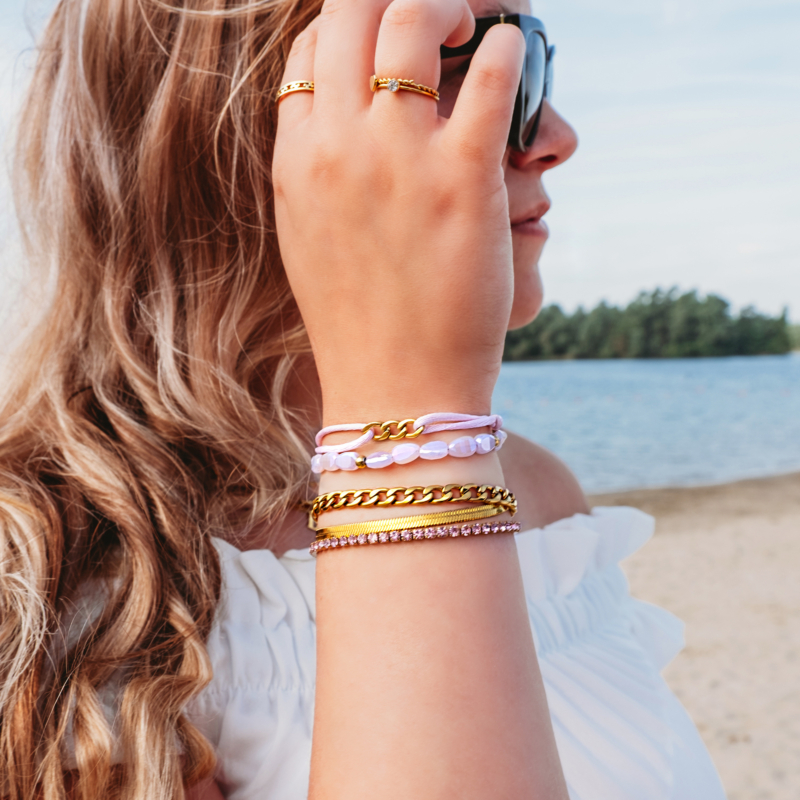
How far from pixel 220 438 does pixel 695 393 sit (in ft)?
131

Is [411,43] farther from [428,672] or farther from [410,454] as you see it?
[428,672]

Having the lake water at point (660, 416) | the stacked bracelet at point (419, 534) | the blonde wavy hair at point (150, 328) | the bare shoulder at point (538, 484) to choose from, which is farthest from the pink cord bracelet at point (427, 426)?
the lake water at point (660, 416)

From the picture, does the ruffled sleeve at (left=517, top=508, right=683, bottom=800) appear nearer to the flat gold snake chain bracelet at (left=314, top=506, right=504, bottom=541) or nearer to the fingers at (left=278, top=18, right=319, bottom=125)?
the flat gold snake chain bracelet at (left=314, top=506, right=504, bottom=541)

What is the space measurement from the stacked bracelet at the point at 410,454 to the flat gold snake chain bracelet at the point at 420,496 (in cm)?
3

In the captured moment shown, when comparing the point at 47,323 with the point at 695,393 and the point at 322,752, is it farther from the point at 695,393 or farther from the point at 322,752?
the point at 695,393

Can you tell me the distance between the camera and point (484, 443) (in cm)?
90

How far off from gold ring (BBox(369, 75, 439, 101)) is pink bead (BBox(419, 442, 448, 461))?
18.0 inches

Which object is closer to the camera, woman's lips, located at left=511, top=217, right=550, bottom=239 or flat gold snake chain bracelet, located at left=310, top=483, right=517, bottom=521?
flat gold snake chain bracelet, located at left=310, top=483, right=517, bottom=521

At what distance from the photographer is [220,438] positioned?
4.45 ft

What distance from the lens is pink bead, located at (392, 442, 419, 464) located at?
864 mm

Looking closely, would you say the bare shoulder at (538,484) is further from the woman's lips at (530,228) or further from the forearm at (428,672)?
the forearm at (428,672)

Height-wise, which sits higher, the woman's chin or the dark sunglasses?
the dark sunglasses

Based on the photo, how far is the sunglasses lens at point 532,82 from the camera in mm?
1372

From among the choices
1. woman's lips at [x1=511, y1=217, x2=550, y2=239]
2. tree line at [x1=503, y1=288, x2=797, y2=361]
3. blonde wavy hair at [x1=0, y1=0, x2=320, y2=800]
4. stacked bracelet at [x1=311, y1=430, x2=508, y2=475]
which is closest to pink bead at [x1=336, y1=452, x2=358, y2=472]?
stacked bracelet at [x1=311, y1=430, x2=508, y2=475]
